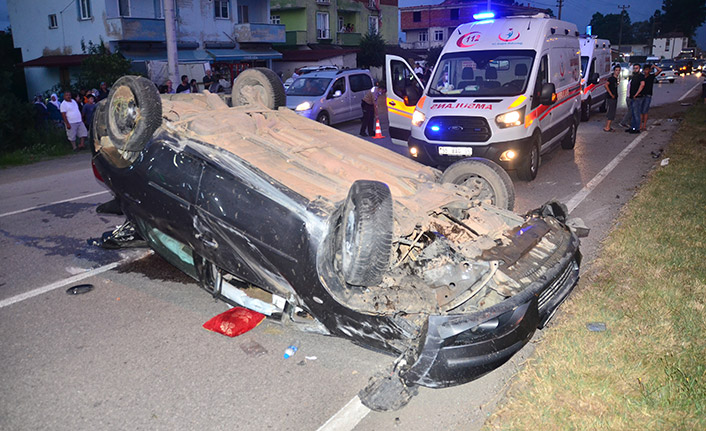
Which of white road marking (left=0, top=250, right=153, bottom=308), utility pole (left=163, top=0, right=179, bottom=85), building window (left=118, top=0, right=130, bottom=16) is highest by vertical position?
building window (left=118, top=0, right=130, bottom=16)

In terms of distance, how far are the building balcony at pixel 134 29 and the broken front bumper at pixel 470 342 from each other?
1063 inches

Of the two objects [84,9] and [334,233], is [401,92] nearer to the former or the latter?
[334,233]

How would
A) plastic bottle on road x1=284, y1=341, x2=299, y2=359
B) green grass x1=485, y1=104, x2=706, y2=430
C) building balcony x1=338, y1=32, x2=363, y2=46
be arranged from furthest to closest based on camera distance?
1. building balcony x1=338, y1=32, x2=363, y2=46
2. plastic bottle on road x1=284, y1=341, x2=299, y2=359
3. green grass x1=485, y1=104, x2=706, y2=430

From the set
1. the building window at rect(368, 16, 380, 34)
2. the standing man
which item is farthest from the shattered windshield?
the building window at rect(368, 16, 380, 34)

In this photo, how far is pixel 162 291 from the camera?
504 centimetres

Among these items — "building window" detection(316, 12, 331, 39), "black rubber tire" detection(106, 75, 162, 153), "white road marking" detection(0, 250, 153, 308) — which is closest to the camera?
"black rubber tire" detection(106, 75, 162, 153)

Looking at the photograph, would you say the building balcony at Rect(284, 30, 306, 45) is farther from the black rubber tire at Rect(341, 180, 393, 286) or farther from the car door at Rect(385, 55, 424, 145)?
the black rubber tire at Rect(341, 180, 393, 286)

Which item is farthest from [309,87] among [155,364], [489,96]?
[155,364]

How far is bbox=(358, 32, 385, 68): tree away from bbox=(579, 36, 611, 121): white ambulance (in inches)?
1015

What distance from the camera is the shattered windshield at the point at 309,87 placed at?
635 inches

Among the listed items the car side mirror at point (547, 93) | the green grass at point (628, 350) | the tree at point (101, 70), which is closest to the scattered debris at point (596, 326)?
the green grass at point (628, 350)

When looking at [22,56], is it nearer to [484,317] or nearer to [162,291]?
[162,291]

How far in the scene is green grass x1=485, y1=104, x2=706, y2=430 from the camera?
315cm

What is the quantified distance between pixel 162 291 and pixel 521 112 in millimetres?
6094
